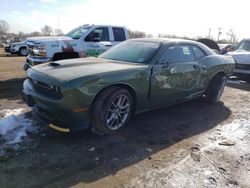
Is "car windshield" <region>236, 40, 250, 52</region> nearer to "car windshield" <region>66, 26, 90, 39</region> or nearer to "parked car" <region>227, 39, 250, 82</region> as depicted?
"parked car" <region>227, 39, 250, 82</region>

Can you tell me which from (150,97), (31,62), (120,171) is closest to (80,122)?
(120,171)

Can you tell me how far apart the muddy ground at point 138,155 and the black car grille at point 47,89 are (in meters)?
0.70

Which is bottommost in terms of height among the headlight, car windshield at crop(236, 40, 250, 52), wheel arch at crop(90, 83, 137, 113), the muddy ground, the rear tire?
the muddy ground

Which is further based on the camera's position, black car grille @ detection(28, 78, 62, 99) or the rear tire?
the rear tire

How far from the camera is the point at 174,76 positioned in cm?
503

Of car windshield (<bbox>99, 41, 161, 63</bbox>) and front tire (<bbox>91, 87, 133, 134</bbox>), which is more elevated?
car windshield (<bbox>99, 41, 161, 63</bbox>)

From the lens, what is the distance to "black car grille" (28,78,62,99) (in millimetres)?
3758

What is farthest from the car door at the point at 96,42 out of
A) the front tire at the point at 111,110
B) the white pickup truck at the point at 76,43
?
the front tire at the point at 111,110

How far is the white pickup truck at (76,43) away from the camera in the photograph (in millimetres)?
7543

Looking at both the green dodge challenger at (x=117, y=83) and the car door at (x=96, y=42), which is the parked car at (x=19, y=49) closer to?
the car door at (x=96, y=42)

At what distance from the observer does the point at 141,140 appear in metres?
4.21

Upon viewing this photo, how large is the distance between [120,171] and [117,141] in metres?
0.86

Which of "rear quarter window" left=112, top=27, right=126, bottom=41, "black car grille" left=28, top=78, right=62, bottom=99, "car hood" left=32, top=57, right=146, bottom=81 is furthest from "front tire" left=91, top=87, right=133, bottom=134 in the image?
"rear quarter window" left=112, top=27, right=126, bottom=41

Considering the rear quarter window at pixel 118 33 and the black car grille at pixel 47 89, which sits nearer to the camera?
the black car grille at pixel 47 89
